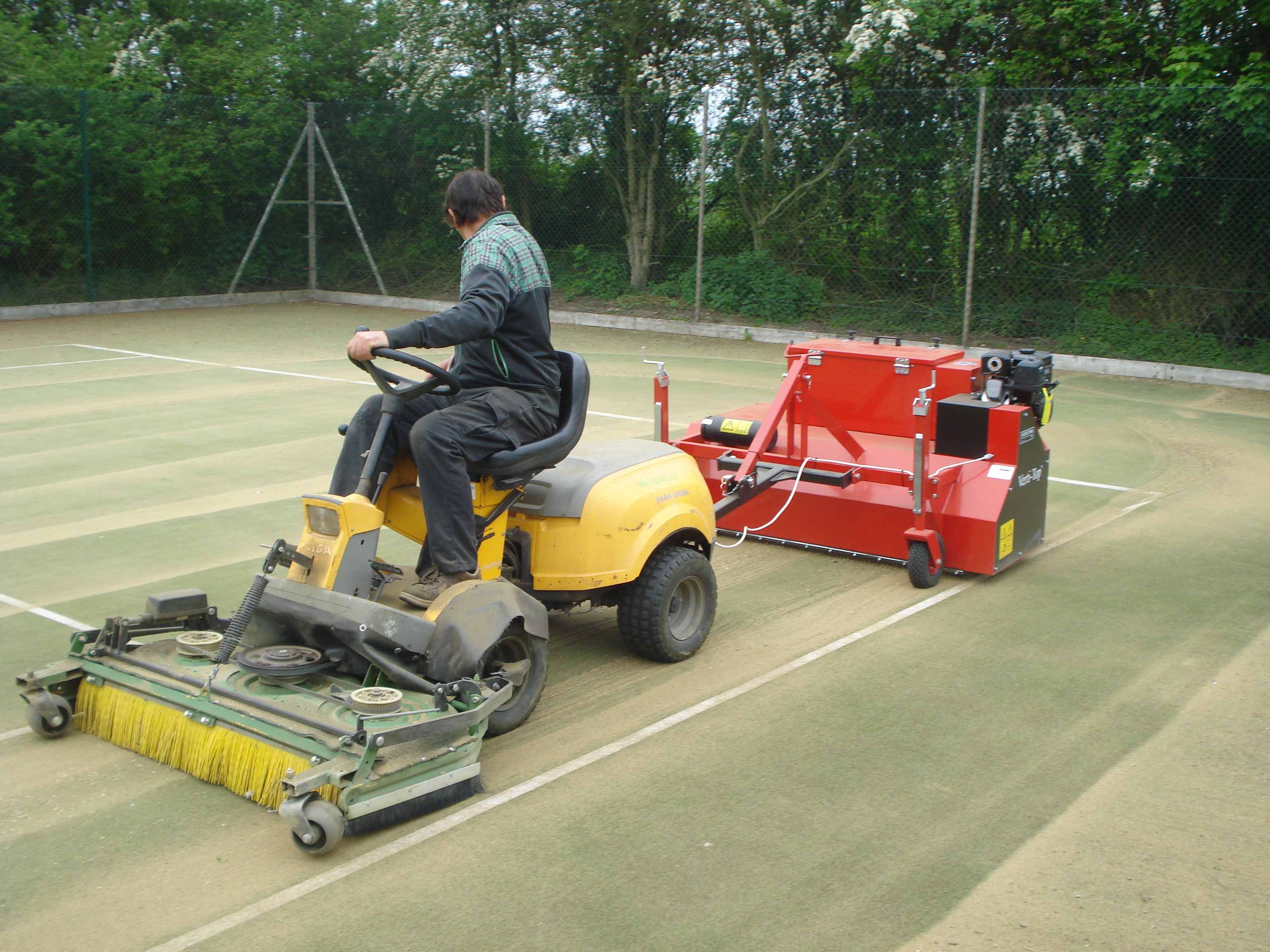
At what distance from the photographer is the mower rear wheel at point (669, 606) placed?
482cm

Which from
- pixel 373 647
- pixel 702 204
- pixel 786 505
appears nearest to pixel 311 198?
pixel 702 204

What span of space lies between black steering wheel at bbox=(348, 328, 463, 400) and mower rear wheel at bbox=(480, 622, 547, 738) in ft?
2.95

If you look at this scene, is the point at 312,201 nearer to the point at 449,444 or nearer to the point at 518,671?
the point at 449,444

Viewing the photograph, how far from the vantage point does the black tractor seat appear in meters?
4.30

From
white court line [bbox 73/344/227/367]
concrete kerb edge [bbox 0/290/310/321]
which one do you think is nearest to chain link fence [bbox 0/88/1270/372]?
concrete kerb edge [bbox 0/290/310/321]

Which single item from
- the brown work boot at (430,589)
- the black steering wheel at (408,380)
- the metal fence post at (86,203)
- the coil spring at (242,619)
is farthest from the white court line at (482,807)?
the metal fence post at (86,203)

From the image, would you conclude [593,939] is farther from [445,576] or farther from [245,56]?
[245,56]

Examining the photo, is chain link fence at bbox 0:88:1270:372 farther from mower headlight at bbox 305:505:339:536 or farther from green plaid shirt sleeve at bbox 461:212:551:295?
mower headlight at bbox 305:505:339:536

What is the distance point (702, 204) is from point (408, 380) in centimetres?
1268

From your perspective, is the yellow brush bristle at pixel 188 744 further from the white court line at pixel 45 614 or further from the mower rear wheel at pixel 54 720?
the white court line at pixel 45 614

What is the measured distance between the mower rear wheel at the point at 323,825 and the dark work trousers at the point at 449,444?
990mm

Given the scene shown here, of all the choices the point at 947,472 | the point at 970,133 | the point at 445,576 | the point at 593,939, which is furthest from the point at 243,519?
the point at 970,133

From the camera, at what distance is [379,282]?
19.2m

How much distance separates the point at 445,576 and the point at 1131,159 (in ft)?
38.6
